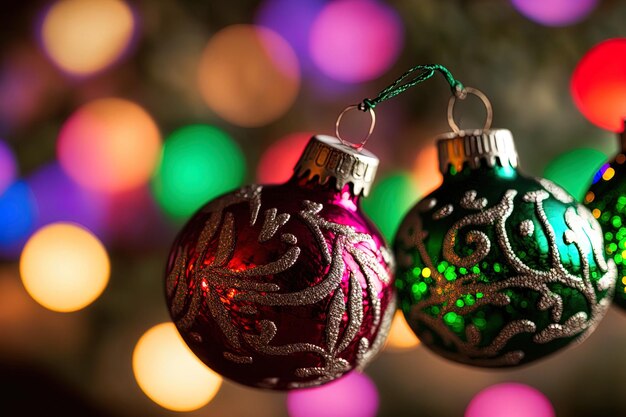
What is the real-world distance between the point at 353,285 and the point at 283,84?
806 millimetres

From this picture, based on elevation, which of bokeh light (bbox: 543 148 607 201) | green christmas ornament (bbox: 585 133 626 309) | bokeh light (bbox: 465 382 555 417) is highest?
green christmas ornament (bbox: 585 133 626 309)

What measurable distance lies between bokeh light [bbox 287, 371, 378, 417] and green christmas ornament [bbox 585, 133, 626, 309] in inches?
30.7

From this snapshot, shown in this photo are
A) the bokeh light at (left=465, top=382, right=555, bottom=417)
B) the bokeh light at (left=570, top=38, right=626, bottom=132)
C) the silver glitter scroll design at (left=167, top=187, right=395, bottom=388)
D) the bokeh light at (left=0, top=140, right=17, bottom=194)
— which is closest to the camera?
the silver glitter scroll design at (left=167, top=187, right=395, bottom=388)

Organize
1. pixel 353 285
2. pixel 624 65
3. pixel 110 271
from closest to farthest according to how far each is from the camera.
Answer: pixel 353 285
pixel 624 65
pixel 110 271

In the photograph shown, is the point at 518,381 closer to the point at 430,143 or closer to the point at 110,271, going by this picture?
the point at 430,143

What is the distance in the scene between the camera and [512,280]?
389 mm

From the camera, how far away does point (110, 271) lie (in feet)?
3.68

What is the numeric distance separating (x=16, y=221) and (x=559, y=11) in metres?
1.06

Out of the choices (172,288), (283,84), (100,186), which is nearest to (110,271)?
(100,186)

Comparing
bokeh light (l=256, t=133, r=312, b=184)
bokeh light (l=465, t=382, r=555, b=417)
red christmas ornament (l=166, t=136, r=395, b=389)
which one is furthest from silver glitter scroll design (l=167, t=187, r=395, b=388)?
bokeh light (l=465, t=382, r=555, b=417)

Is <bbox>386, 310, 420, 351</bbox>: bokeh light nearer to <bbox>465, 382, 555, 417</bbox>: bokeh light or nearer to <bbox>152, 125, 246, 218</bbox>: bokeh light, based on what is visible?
<bbox>465, 382, 555, 417</bbox>: bokeh light

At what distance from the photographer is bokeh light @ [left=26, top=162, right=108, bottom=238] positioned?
111cm

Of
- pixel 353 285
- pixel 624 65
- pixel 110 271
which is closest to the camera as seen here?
pixel 353 285

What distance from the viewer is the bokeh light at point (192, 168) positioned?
1130 mm
